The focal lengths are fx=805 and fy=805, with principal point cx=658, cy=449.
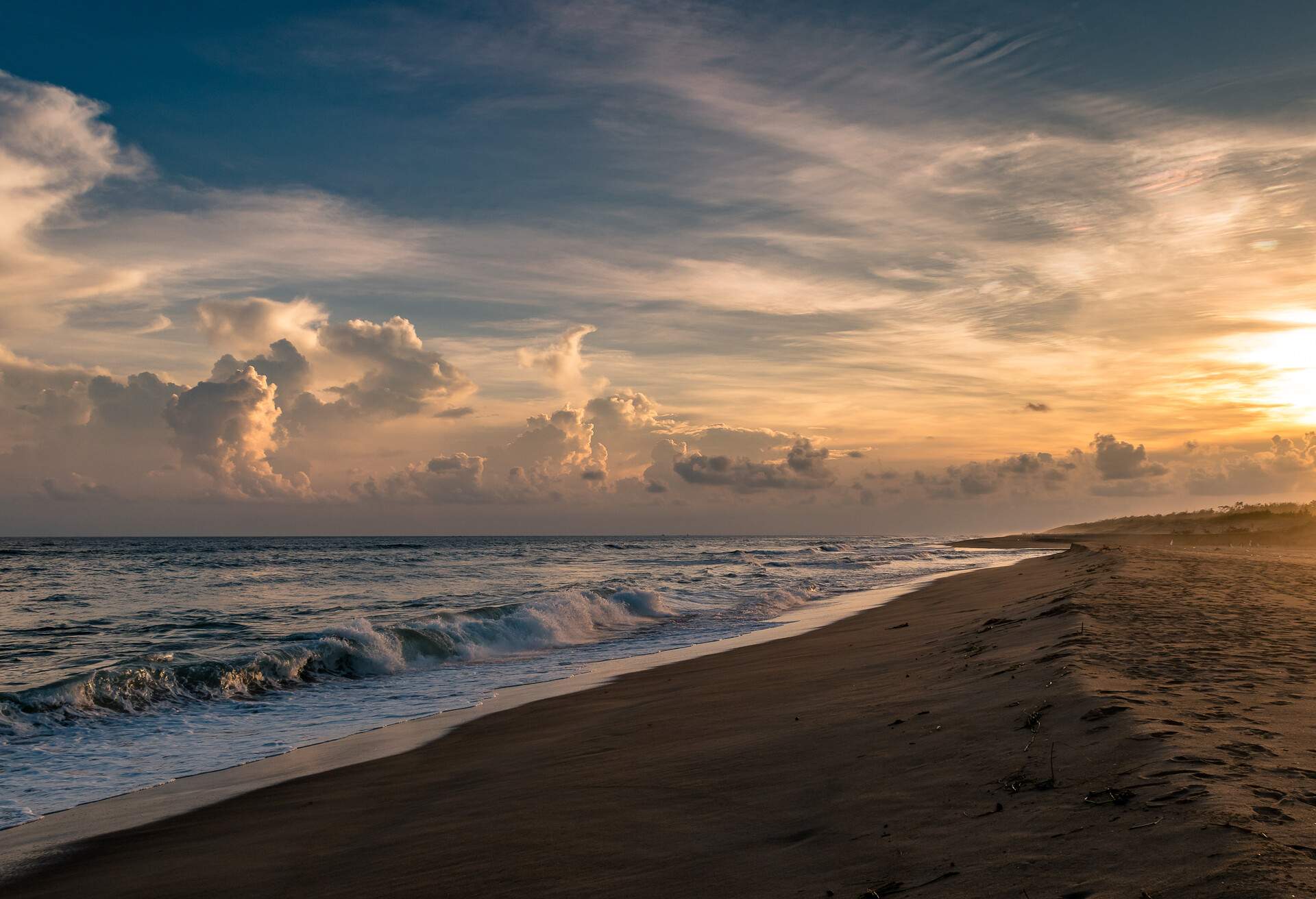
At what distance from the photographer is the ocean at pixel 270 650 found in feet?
33.0

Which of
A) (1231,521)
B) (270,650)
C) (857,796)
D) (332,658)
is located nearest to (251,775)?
(857,796)

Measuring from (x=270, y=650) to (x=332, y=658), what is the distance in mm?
1246

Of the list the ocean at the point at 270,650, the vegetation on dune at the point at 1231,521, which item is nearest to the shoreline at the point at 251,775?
the ocean at the point at 270,650

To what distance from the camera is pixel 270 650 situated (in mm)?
15812

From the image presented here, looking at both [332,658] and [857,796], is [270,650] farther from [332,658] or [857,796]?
[857,796]

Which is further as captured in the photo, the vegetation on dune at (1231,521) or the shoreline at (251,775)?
the vegetation on dune at (1231,521)

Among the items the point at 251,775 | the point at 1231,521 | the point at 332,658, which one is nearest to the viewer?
the point at 251,775

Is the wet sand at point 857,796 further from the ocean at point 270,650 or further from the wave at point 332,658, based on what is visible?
the wave at point 332,658

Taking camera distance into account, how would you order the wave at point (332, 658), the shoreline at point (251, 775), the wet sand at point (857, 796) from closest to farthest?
the wet sand at point (857, 796) → the shoreline at point (251, 775) → the wave at point (332, 658)

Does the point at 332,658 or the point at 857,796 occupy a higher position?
the point at 857,796

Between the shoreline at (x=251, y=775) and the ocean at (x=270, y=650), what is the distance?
12.2 inches

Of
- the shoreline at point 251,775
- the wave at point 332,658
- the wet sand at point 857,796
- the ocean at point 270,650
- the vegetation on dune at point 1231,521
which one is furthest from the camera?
the vegetation on dune at point 1231,521

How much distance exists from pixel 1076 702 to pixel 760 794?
101 inches

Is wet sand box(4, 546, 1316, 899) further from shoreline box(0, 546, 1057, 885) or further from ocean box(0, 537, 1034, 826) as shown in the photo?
ocean box(0, 537, 1034, 826)
